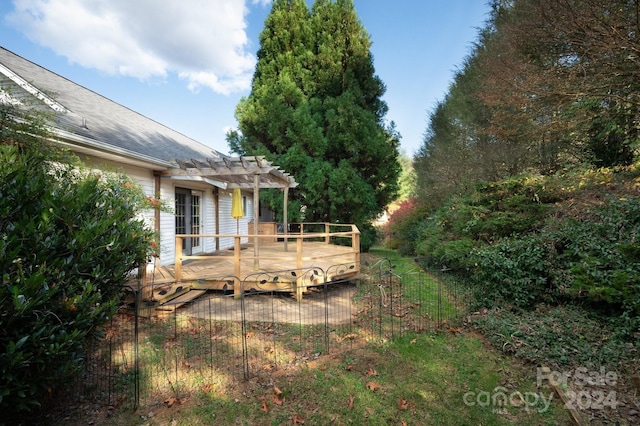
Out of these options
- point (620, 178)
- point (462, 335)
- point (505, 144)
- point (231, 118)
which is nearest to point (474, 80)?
point (505, 144)

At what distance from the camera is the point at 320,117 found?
13.4m

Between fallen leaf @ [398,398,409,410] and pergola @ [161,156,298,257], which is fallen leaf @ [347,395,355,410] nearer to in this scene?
fallen leaf @ [398,398,409,410]

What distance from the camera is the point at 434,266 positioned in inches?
364

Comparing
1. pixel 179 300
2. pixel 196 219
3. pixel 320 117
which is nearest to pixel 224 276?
pixel 179 300

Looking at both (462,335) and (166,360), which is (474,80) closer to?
(462,335)

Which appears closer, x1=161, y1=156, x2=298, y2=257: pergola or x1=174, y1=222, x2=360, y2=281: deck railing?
x1=174, y1=222, x2=360, y2=281: deck railing

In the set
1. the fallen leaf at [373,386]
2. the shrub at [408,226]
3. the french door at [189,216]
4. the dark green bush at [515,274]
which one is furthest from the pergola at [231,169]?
the shrub at [408,226]

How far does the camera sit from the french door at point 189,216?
9234 millimetres

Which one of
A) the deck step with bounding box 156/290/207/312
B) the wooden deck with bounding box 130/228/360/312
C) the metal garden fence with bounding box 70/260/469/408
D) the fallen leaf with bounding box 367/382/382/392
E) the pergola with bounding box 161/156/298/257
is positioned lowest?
the fallen leaf with bounding box 367/382/382/392

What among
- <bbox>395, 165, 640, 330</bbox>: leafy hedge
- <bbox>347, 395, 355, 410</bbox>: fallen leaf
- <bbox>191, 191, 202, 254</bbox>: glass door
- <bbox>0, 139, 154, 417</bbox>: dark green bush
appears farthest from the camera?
<bbox>191, 191, 202, 254</bbox>: glass door

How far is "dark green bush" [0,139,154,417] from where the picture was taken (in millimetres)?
2232

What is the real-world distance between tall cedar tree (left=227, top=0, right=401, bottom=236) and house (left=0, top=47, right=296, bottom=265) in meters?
2.99

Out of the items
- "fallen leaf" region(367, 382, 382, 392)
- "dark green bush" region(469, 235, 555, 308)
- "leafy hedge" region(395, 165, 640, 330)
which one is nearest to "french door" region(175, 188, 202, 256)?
"fallen leaf" region(367, 382, 382, 392)

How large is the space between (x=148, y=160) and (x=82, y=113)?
2.47 metres
